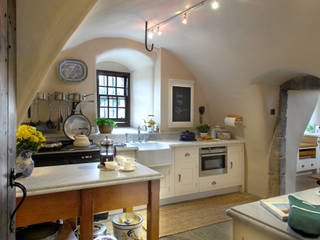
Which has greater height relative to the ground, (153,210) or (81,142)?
(81,142)

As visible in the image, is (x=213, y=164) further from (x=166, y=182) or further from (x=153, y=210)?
(x=153, y=210)

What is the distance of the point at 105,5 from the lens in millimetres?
2230

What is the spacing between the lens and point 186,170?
373 centimetres

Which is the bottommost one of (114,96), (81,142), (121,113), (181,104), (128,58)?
(81,142)

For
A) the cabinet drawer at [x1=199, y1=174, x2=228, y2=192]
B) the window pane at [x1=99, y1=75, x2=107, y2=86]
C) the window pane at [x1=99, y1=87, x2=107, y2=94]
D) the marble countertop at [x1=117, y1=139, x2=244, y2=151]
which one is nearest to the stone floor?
the cabinet drawer at [x1=199, y1=174, x2=228, y2=192]

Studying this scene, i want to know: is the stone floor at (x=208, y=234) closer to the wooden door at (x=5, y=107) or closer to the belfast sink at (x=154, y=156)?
the belfast sink at (x=154, y=156)

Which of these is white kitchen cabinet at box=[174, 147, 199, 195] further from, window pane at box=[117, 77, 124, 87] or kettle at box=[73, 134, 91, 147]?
window pane at box=[117, 77, 124, 87]

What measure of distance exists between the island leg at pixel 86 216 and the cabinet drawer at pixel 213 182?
2.56m

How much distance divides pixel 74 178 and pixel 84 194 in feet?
0.48

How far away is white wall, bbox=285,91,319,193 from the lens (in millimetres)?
3889

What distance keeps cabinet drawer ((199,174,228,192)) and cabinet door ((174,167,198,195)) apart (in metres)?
0.14

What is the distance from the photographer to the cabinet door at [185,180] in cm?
365

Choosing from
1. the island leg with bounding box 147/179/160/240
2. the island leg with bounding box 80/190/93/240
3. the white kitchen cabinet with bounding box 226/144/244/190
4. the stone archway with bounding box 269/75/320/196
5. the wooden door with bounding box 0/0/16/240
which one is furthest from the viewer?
the white kitchen cabinet with bounding box 226/144/244/190

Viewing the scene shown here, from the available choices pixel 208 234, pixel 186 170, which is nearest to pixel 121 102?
pixel 186 170
